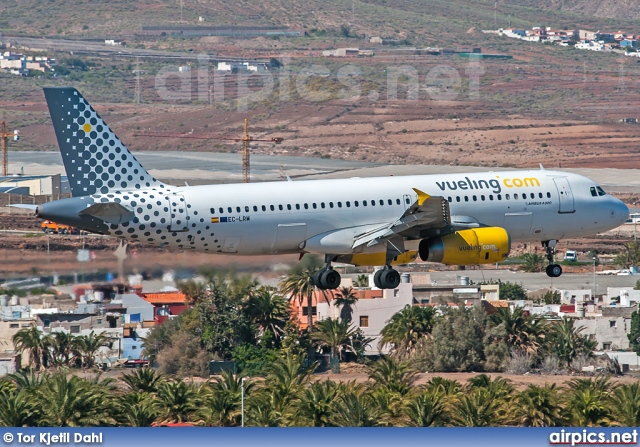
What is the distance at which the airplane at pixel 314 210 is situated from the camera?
2125 inches

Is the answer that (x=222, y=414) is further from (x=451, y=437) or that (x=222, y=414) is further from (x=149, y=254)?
(x=451, y=437)

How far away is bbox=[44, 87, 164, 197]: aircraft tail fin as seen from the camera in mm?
54156

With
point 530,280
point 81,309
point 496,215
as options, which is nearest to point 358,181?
point 496,215

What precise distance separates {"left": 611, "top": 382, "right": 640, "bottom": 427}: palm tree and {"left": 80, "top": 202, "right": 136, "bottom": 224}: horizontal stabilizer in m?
25.3

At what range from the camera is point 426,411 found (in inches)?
2591

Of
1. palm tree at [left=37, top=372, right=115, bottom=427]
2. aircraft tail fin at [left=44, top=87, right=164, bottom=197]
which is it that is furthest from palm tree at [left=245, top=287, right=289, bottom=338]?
aircraft tail fin at [left=44, top=87, right=164, bottom=197]

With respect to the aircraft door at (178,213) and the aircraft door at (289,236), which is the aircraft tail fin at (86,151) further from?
the aircraft door at (289,236)

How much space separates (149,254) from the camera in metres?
57.2

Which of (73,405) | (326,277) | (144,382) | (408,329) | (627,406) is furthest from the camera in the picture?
(408,329)

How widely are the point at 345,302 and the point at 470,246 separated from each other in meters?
49.2

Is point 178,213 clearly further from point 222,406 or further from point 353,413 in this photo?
point 222,406

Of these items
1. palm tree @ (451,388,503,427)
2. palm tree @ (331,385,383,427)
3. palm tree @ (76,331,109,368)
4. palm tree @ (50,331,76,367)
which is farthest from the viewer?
palm tree @ (76,331,109,368)

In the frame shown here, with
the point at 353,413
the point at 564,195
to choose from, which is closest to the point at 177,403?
the point at 353,413

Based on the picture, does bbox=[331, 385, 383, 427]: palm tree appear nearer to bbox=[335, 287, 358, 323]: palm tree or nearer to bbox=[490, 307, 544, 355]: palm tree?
bbox=[490, 307, 544, 355]: palm tree
